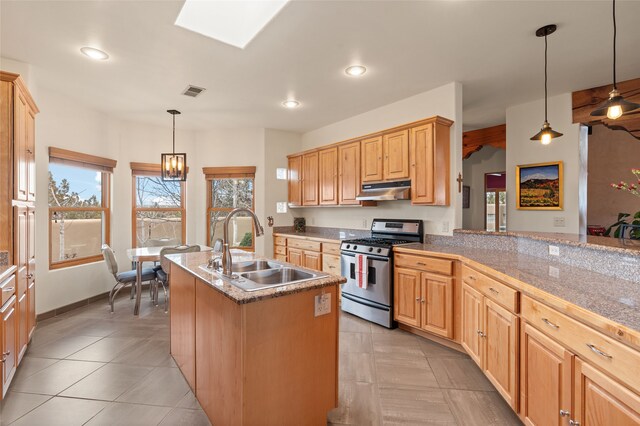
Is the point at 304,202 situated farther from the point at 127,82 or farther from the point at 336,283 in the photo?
the point at 336,283

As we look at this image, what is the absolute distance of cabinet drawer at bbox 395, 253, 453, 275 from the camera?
2955 mm

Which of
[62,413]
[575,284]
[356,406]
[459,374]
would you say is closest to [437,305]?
[459,374]

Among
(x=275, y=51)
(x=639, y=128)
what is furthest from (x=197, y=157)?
(x=639, y=128)

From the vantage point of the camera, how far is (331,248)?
4.32 meters

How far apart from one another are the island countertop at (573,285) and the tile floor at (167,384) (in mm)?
940

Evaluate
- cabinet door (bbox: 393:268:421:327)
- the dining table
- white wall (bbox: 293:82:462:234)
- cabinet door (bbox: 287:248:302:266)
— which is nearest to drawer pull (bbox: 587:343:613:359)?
cabinet door (bbox: 393:268:421:327)

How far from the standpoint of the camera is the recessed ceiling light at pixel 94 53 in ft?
8.93

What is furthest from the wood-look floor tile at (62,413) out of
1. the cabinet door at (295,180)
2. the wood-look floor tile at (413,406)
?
the cabinet door at (295,180)

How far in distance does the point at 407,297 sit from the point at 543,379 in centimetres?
172

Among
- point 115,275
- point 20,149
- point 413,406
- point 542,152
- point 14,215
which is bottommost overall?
point 413,406

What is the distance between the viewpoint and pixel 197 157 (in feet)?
18.3

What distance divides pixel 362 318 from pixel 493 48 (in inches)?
123

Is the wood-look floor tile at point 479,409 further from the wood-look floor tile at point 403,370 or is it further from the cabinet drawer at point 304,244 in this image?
the cabinet drawer at point 304,244

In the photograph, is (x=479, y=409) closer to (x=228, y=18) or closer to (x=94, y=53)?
(x=228, y=18)
